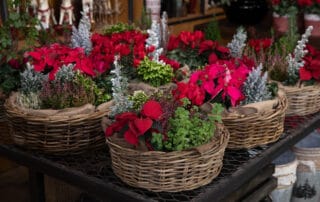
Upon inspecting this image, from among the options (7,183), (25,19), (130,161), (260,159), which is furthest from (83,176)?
(7,183)

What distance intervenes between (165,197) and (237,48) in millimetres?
1035

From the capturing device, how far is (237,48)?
2.18m

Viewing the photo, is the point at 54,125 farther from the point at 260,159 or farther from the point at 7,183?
the point at 7,183

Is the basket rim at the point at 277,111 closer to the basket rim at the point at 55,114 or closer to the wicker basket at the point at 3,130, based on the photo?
the basket rim at the point at 55,114

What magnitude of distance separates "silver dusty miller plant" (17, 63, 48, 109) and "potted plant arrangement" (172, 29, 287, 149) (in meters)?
0.52

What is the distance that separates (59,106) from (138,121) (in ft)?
1.41

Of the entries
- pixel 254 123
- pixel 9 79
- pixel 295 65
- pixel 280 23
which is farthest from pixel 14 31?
pixel 280 23

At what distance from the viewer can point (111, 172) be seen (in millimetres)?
1510

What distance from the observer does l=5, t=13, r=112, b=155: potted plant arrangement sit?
61.6 inches

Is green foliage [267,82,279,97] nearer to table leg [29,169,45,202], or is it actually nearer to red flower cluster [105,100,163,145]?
red flower cluster [105,100,163,145]

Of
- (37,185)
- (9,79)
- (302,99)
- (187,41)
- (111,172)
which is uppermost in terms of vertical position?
(187,41)

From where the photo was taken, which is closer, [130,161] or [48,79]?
[130,161]

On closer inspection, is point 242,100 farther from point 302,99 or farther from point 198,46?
point 198,46

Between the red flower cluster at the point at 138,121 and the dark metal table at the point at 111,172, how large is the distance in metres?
0.18
